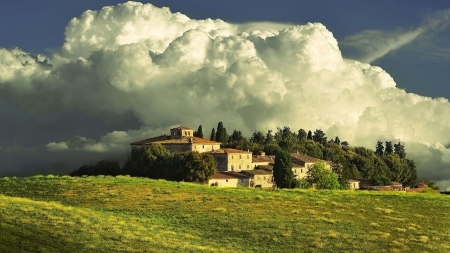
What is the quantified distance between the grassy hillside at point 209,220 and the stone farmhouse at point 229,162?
5013 centimetres

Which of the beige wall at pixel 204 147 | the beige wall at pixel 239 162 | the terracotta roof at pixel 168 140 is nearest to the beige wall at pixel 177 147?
the terracotta roof at pixel 168 140

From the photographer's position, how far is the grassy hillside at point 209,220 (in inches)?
1841

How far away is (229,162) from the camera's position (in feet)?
454

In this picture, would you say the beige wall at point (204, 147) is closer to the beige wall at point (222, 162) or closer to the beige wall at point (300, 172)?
the beige wall at point (222, 162)

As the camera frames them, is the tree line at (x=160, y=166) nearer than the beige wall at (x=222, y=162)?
Yes

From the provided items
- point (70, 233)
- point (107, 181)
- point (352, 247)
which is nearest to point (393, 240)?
point (352, 247)

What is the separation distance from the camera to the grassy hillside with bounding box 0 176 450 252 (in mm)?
46750

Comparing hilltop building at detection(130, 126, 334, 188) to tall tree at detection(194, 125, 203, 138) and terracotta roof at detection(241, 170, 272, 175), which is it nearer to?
terracotta roof at detection(241, 170, 272, 175)

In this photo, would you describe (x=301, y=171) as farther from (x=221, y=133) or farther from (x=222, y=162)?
(x=221, y=133)

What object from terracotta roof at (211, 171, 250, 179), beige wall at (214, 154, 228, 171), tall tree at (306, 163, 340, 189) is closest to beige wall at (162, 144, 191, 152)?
beige wall at (214, 154, 228, 171)

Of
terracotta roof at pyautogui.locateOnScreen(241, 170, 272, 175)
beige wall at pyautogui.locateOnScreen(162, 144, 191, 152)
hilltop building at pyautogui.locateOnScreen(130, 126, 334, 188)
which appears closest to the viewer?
hilltop building at pyautogui.locateOnScreen(130, 126, 334, 188)

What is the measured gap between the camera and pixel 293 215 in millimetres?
59719

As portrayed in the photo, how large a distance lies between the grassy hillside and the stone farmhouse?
50126 millimetres

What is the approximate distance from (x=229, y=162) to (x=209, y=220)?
81819 millimetres
